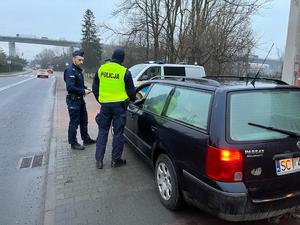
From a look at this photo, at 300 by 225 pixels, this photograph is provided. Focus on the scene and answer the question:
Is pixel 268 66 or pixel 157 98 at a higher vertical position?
pixel 268 66

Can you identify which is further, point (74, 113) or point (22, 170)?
point (74, 113)

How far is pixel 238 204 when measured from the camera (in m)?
Result: 3.05

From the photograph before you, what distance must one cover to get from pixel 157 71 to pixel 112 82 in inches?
313

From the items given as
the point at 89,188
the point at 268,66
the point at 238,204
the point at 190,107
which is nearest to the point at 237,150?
the point at 238,204

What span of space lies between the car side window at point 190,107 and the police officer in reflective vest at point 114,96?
1.18m

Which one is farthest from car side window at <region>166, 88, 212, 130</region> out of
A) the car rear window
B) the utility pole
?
the car rear window

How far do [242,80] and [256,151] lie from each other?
1.28 metres

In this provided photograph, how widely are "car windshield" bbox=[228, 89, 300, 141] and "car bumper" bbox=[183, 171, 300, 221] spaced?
21.3 inches

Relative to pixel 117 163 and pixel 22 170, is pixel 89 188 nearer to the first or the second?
pixel 117 163

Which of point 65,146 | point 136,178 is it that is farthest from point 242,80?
point 65,146

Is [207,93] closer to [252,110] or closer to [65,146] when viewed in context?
[252,110]

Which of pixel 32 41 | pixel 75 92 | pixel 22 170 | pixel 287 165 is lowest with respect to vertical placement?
pixel 22 170

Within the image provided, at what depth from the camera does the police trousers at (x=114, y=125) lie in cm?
536

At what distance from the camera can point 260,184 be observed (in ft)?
10.4
